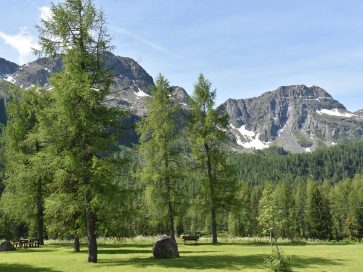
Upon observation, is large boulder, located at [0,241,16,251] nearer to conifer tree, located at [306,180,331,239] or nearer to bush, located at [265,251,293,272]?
bush, located at [265,251,293,272]

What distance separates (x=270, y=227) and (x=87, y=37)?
679 inches

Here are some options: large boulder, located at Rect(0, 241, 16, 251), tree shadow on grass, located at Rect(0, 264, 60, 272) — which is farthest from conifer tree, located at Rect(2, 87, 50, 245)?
tree shadow on grass, located at Rect(0, 264, 60, 272)

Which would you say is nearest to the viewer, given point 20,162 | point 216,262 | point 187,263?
point 187,263

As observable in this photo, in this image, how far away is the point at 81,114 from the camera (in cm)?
2584

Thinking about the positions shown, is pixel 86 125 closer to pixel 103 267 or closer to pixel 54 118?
pixel 54 118

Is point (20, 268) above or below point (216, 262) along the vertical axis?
above

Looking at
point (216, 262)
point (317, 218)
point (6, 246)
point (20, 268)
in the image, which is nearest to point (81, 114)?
point (20, 268)

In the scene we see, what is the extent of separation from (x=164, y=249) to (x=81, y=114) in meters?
10.2

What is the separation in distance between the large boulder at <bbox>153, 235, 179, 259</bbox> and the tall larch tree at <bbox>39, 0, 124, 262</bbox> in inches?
156

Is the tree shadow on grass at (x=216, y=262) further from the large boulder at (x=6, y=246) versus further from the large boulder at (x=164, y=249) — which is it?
the large boulder at (x=6, y=246)

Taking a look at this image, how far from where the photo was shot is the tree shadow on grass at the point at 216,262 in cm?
2312

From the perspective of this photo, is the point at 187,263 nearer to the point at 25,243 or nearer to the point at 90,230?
the point at 90,230

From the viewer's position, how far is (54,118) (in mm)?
28031

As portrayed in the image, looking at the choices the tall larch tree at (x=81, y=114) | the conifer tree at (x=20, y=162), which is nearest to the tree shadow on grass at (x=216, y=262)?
the tall larch tree at (x=81, y=114)
